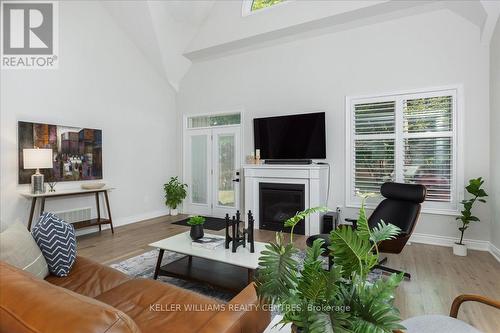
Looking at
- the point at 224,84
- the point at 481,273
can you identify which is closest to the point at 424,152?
the point at 481,273

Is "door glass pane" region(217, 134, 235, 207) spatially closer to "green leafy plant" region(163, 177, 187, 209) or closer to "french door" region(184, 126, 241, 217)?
"french door" region(184, 126, 241, 217)

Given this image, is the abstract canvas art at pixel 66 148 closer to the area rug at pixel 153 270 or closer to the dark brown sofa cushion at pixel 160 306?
the area rug at pixel 153 270

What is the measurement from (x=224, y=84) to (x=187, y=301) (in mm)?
4923

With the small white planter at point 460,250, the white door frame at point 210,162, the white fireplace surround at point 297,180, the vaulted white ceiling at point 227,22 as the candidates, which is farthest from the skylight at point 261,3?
the small white planter at point 460,250

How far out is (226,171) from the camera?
5.89 meters

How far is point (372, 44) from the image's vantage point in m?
4.37

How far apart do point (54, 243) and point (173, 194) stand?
165 inches

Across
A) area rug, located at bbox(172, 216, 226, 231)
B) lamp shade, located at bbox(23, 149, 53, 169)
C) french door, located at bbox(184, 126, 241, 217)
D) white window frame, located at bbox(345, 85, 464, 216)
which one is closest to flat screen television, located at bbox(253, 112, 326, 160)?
white window frame, located at bbox(345, 85, 464, 216)

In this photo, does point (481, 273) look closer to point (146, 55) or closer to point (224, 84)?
point (224, 84)

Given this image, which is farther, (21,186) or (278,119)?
(278,119)

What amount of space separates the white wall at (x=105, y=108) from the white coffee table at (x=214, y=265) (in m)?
2.81

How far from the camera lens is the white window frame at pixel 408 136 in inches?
151

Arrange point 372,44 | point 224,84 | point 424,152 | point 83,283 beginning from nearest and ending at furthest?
point 83,283 → point 424,152 → point 372,44 → point 224,84

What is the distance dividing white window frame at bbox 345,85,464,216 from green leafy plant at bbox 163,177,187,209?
3.49 meters
